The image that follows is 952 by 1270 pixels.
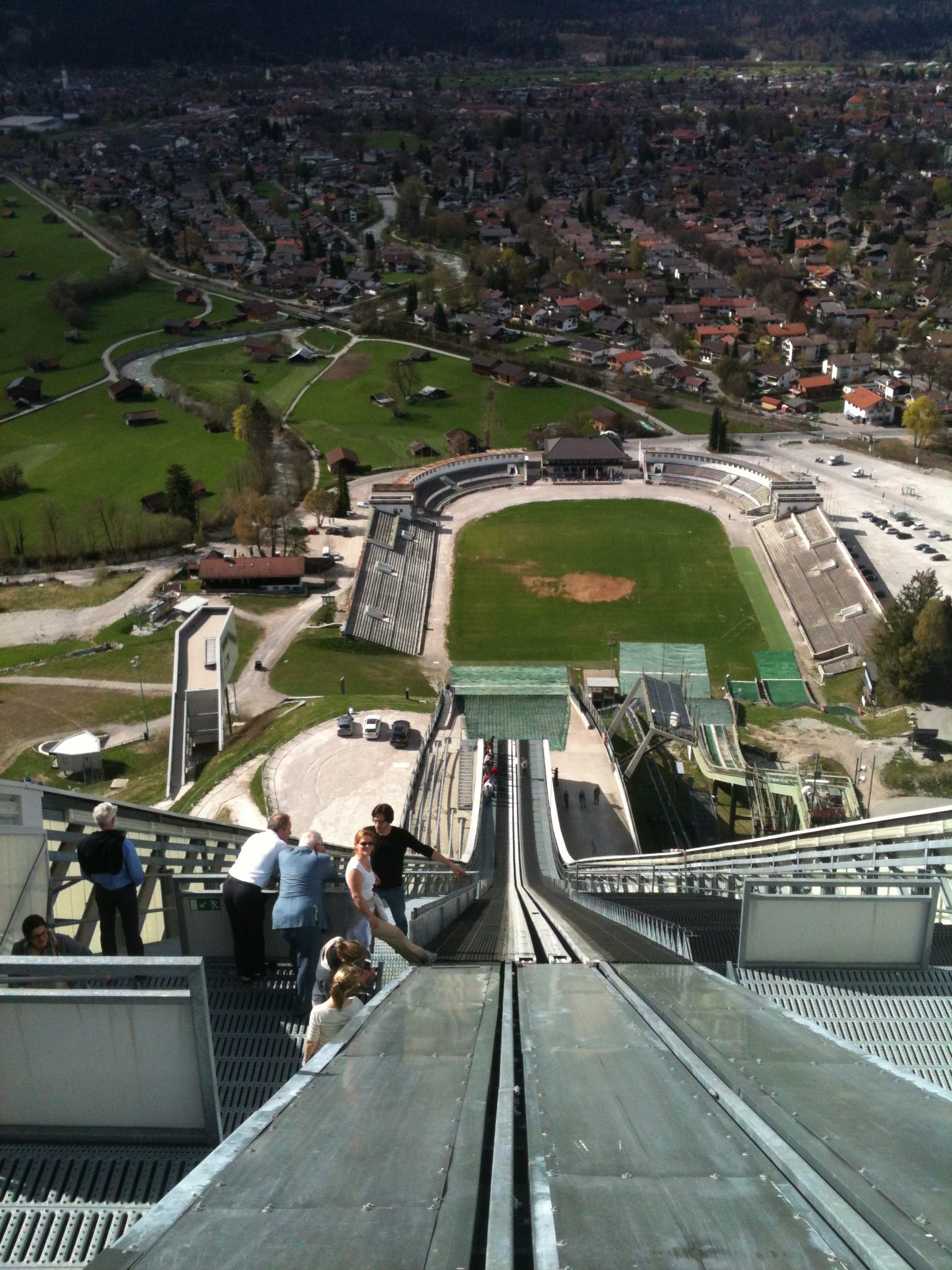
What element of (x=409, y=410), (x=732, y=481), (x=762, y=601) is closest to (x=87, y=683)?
(x=762, y=601)

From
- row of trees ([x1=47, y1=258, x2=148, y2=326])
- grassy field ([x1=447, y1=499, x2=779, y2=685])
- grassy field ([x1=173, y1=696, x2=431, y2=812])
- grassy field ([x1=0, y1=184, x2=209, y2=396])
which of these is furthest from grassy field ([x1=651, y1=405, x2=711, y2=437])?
row of trees ([x1=47, y1=258, x2=148, y2=326])

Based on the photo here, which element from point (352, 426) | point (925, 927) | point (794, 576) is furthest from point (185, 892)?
point (352, 426)

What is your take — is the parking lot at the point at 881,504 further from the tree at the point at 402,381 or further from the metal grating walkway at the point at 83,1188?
A: the metal grating walkway at the point at 83,1188

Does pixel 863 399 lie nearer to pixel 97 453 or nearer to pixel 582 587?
pixel 582 587

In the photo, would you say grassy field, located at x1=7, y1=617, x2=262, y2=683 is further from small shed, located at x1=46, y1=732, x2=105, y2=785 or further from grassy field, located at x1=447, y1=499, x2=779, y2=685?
grassy field, located at x1=447, y1=499, x2=779, y2=685

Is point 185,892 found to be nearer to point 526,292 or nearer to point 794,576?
point 794,576

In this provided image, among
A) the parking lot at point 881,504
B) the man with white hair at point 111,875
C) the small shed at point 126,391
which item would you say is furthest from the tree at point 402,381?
the man with white hair at point 111,875
